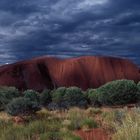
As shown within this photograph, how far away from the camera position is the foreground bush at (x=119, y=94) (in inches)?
1430

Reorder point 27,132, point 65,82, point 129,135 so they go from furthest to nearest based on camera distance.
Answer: point 65,82, point 27,132, point 129,135

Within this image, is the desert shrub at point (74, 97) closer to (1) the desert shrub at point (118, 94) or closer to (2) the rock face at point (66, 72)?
(1) the desert shrub at point (118, 94)

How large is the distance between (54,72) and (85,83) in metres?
5.51

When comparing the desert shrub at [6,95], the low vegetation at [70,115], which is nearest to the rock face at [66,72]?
the low vegetation at [70,115]

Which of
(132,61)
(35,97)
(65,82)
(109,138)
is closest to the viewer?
(109,138)

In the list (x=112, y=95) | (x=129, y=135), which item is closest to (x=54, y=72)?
(x=112, y=95)

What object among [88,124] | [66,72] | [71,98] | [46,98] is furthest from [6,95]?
[66,72]

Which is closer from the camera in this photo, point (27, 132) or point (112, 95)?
point (27, 132)

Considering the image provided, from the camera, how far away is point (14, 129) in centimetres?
1655

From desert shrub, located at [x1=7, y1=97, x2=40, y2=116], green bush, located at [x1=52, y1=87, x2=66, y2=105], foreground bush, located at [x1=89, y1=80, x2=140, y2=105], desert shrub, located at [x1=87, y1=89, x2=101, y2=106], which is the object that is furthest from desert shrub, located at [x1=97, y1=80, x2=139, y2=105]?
desert shrub, located at [x1=7, y1=97, x2=40, y2=116]

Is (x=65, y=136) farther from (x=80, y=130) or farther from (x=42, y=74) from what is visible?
(x=42, y=74)

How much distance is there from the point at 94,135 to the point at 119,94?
854 inches

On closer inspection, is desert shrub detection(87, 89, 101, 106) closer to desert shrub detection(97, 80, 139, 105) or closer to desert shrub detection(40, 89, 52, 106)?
desert shrub detection(97, 80, 139, 105)

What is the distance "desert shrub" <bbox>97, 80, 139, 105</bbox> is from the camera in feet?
119
